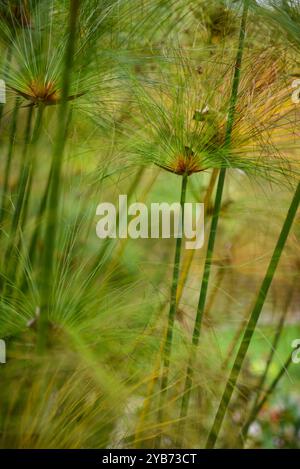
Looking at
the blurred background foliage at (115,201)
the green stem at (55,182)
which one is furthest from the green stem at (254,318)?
the green stem at (55,182)

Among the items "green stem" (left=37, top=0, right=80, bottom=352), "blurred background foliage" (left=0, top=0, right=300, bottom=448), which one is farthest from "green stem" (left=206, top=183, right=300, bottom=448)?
"green stem" (left=37, top=0, right=80, bottom=352)

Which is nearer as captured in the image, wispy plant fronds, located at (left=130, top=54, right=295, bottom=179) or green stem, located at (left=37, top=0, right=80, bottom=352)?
green stem, located at (left=37, top=0, right=80, bottom=352)

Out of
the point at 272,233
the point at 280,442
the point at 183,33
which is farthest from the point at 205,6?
the point at 280,442

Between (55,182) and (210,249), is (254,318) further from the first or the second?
(55,182)

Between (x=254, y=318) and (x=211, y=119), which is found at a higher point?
(x=211, y=119)

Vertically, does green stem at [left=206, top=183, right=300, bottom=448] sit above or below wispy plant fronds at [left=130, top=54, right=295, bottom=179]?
below

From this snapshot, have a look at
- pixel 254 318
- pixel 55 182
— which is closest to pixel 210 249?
pixel 254 318

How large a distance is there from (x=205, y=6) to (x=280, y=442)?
0.58 metres

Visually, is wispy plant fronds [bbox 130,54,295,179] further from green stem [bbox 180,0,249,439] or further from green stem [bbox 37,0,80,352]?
green stem [bbox 37,0,80,352]

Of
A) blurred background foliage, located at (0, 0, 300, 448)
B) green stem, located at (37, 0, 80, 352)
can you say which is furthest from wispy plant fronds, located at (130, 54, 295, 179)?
green stem, located at (37, 0, 80, 352)

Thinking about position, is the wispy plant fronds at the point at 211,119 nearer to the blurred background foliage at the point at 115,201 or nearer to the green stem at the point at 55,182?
the blurred background foliage at the point at 115,201

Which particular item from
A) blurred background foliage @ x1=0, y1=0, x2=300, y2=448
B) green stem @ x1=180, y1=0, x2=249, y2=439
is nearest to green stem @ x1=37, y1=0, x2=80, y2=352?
blurred background foliage @ x1=0, y1=0, x2=300, y2=448

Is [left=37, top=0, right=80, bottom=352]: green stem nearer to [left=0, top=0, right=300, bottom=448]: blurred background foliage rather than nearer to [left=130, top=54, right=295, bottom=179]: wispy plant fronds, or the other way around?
[left=0, top=0, right=300, bottom=448]: blurred background foliage
